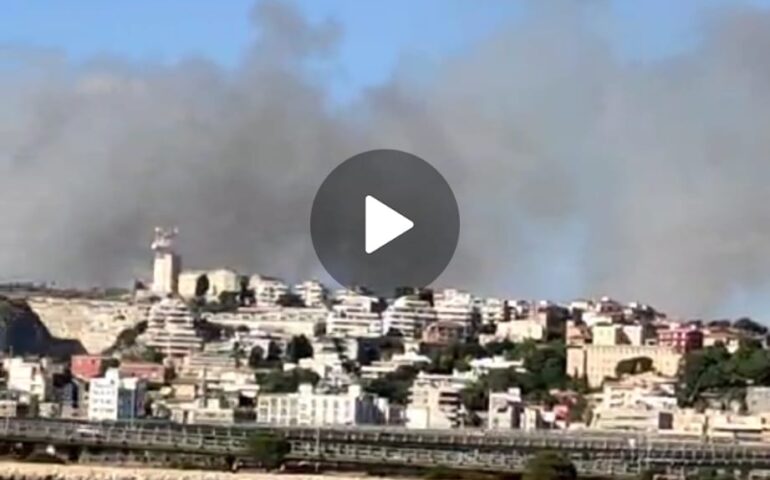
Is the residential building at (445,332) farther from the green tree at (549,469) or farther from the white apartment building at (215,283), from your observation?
the green tree at (549,469)

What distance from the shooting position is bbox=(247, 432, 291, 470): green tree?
20.5m

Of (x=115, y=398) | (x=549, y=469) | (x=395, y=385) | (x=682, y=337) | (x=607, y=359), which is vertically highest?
(x=682, y=337)

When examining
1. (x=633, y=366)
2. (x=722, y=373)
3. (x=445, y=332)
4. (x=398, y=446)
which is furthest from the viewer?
(x=445, y=332)

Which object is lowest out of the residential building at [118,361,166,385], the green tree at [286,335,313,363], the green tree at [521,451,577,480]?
the green tree at [521,451,577,480]

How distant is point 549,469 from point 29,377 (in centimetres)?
1579

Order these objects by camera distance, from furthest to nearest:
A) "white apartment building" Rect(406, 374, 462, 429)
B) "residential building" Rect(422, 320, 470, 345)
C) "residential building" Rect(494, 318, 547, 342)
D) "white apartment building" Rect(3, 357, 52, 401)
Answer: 1. "residential building" Rect(422, 320, 470, 345)
2. "residential building" Rect(494, 318, 547, 342)
3. "white apartment building" Rect(3, 357, 52, 401)
4. "white apartment building" Rect(406, 374, 462, 429)

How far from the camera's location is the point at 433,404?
1188 inches

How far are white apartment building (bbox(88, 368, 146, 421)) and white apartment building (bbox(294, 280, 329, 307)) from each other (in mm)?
11535

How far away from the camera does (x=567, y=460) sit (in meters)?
20.9

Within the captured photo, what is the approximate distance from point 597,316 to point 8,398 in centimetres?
1278

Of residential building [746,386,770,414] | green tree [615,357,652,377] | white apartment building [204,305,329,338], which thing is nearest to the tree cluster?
residential building [746,386,770,414]

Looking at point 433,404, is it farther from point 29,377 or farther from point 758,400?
point 29,377

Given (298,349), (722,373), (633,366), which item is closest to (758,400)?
(722,373)

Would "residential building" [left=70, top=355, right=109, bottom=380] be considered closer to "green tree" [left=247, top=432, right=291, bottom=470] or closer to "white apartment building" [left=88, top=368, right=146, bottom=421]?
"white apartment building" [left=88, top=368, right=146, bottom=421]
